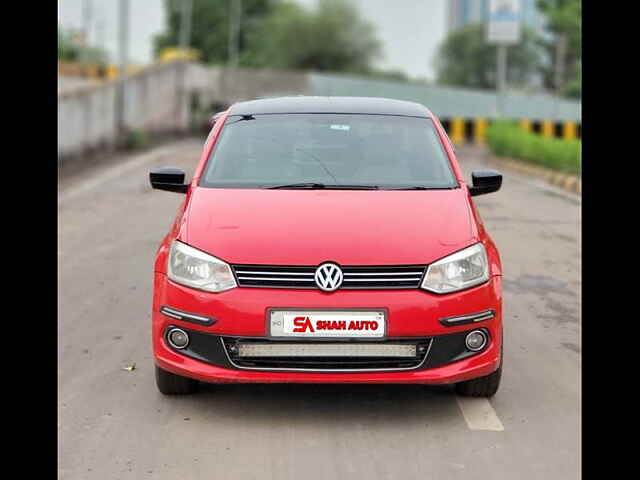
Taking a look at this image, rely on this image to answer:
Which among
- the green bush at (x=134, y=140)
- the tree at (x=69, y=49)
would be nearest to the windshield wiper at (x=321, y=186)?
the green bush at (x=134, y=140)

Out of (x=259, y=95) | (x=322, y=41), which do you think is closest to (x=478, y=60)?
(x=322, y=41)

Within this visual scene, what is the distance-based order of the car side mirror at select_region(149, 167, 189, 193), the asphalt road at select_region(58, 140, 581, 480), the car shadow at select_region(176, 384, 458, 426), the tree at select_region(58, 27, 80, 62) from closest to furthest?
1. the asphalt road at select_region(58, 140, 581, 480)
2. the car shadow at select_region(176, 384, 458, 426)
3. the car side mirror at select_region(149, 167, 189, 193)
4. the tree at select_region(58, 27, 80, 62)

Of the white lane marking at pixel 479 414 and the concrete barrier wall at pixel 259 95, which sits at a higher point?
the concrete barrier wall at pixel 259 95

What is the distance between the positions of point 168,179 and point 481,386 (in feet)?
7.08

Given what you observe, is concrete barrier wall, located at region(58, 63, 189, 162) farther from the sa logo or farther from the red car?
the sa logo

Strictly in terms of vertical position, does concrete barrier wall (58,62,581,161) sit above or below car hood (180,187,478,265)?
above

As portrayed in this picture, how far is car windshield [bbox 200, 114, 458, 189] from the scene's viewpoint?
244 inches

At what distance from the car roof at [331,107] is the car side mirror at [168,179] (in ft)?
1.87

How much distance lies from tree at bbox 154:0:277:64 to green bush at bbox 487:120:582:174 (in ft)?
247

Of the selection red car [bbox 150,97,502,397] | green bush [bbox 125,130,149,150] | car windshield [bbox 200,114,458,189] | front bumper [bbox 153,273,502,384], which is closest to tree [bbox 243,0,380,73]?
green bush [bbox 125,130,149,150]

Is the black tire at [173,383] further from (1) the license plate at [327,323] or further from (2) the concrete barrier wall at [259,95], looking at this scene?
(2) the concrete barrier wall at [259,95]

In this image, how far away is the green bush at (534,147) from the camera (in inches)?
814

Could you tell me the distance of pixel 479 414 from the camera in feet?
18.3
